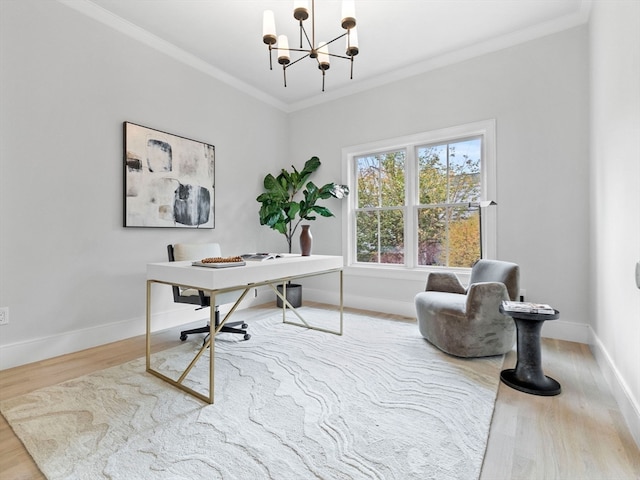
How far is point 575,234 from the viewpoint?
9.36ft

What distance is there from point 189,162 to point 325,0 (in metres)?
2.12

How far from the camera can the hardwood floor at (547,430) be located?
128cm

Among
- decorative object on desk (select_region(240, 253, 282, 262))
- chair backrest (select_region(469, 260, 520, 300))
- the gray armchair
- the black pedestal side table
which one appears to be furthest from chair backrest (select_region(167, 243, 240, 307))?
chair backrest (select_region(469, 260, 520, 300))

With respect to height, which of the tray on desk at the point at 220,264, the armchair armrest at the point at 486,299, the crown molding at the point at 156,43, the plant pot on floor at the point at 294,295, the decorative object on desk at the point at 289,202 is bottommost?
the plant pot on floor at the point at 294,295

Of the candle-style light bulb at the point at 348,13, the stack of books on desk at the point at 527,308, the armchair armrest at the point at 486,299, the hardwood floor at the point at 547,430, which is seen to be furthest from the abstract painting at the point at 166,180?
the stack of books on desk at the point at 527,308

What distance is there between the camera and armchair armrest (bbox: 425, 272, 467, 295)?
300 centimetres

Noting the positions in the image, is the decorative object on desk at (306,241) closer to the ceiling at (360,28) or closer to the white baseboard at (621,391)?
the ceiling at (360,28)

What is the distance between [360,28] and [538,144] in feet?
6.88

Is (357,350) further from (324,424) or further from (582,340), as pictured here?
(582,340)

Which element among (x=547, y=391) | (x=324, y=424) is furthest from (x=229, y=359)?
(x=547, y=391)

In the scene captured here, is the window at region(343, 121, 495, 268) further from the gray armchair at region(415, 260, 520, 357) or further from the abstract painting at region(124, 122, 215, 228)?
the abstract painting at region(124, 122, 215, 228)

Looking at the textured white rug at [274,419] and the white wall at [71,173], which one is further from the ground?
the white wall at [71,173]

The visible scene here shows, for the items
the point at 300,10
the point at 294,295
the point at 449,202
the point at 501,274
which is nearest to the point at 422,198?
the point at 449,202

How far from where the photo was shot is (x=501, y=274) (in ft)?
8.44
